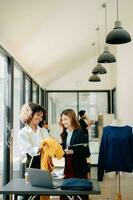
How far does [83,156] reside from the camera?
402 cm

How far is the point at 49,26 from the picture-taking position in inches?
213

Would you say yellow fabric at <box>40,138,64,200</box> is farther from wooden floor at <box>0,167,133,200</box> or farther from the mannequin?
wooden floor at <box>0,167,133,200</box>

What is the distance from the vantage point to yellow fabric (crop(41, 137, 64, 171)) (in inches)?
140

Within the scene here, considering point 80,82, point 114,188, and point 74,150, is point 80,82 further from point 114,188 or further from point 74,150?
point 74,150

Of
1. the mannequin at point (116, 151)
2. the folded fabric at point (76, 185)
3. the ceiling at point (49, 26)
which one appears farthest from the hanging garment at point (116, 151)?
the folded fabric at point (76, 185)

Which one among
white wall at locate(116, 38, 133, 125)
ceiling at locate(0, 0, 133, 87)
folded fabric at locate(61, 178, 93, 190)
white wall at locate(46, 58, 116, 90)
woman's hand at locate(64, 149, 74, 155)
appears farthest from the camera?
white wall at locate(46, 58, 116, 90)

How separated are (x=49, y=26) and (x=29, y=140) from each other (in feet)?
7.00

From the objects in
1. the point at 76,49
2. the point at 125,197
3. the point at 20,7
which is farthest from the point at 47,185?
the point at 76,49

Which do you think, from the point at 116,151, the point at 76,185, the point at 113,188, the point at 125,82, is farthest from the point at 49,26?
the point at 113,188

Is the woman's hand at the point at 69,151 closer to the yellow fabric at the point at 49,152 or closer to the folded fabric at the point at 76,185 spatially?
the yellow fabric at the point at 49,152

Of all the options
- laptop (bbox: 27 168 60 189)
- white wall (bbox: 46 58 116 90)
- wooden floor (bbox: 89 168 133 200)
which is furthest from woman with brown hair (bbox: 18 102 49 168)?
white wall (bbox: 46 58 116 90)

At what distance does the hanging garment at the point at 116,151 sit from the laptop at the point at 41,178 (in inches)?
88.7

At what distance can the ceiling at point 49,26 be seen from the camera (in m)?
4.31

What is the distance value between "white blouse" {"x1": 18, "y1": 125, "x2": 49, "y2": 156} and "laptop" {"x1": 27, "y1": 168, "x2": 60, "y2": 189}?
553 mm
